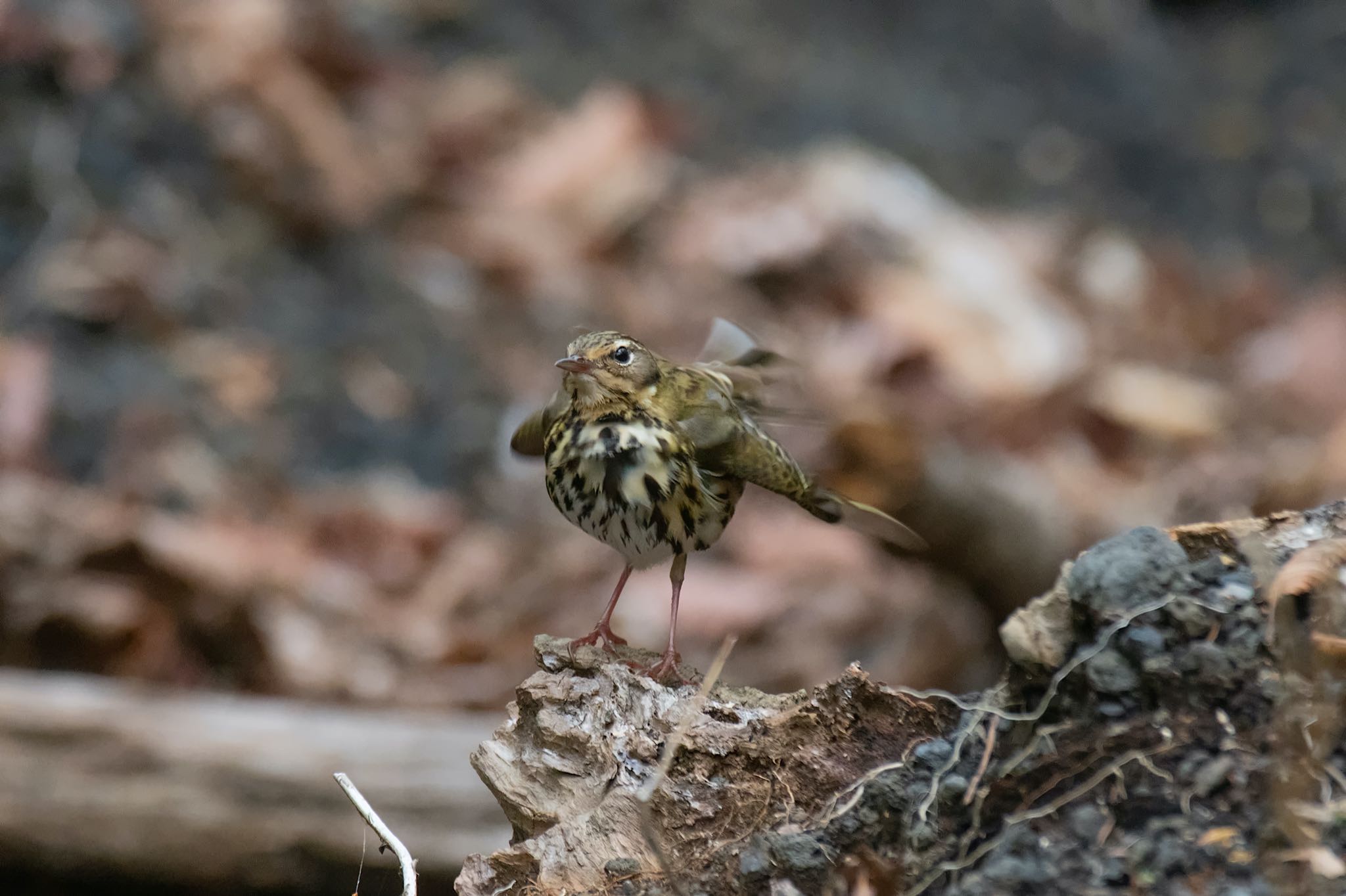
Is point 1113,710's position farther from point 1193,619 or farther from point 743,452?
point 743,452

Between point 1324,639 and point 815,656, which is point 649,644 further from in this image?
point 1324,639

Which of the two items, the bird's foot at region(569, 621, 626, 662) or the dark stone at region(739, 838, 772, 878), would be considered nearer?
the dark stone at region(739, 838, 772, 878)

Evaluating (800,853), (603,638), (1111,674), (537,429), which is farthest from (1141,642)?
(537,429)

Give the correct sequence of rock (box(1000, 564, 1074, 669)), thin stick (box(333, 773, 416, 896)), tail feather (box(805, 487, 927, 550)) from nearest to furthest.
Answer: rock (box(1000, 564, 1074, 669)) → thin stick (box(333, 773, 416, 896)) → tail feather (box(805, 487, 927, 550))

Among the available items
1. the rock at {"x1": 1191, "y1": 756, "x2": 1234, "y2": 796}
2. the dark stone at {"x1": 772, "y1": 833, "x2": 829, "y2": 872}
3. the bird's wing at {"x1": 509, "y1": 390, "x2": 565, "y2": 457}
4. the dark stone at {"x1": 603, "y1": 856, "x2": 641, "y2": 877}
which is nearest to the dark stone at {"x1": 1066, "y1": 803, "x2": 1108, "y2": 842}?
the rock at {"x1": 1191, "y1": 756, "x2": 1234, "y2": 796}

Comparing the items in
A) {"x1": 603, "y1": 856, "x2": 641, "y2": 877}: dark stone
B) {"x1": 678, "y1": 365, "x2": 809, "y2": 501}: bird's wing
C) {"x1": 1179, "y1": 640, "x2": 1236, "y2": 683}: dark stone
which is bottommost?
{"x1": 603, "y1": 856, "x2": 641, "y2": 877}: dark stone

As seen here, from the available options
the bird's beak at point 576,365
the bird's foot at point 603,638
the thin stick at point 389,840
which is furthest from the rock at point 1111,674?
the bird's beak at point 576,365

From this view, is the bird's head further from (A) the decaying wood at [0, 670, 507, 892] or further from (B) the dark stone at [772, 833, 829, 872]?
(A) the decaying wood at [0, 670, 507, 892]
